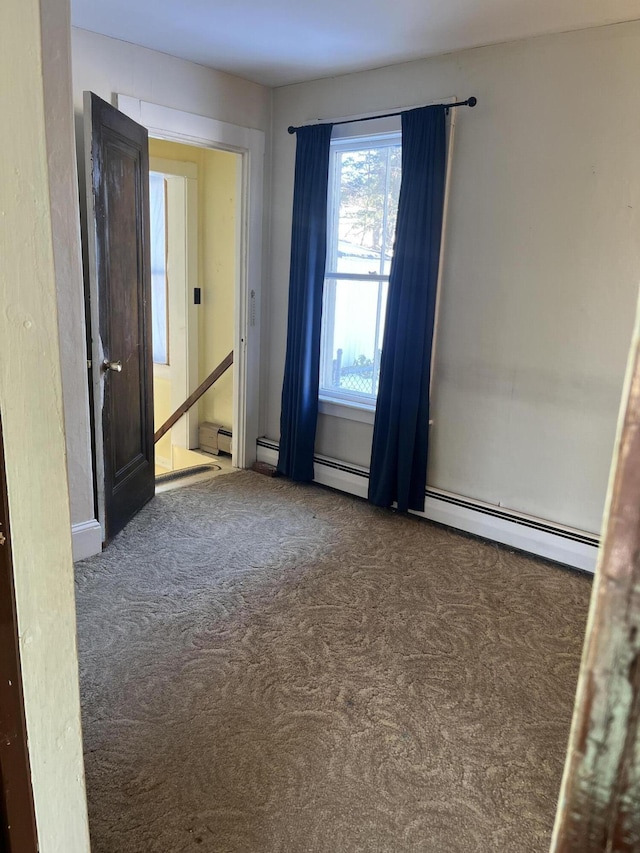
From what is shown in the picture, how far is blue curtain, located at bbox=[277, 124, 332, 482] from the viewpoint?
3613 millimetres

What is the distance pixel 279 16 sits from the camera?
2688 millimetres

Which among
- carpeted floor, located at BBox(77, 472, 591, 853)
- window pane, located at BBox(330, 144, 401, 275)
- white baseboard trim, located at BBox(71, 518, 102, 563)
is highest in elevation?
window pane, located at BBox(330, 144, 401, 275)

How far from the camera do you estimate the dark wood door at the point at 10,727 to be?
30.9 inches

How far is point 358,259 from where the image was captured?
3.66 m

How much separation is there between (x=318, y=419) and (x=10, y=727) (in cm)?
328

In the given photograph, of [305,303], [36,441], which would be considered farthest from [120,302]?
[36,441]

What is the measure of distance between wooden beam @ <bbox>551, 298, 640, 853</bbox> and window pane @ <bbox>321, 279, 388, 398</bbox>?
3.35m

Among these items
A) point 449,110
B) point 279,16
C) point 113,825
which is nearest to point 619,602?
point 113,825

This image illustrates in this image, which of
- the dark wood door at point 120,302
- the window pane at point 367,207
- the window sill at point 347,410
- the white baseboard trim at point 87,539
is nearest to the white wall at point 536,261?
the window pane at point 367,207

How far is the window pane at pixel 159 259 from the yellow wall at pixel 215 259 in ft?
1.00

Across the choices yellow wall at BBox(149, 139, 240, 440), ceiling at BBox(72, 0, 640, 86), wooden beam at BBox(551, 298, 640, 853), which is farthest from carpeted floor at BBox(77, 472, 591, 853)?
ceiling at BBox(72, 0, 640, 86)

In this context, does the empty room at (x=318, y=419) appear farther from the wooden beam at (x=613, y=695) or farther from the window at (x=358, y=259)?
the wooden beam at (x=613, y=695)

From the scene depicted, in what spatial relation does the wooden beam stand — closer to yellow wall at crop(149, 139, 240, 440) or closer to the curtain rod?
the curtain rod

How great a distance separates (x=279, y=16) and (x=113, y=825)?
9.92 feet
